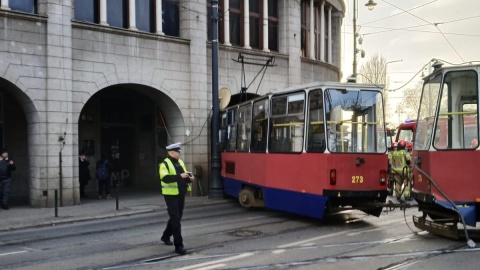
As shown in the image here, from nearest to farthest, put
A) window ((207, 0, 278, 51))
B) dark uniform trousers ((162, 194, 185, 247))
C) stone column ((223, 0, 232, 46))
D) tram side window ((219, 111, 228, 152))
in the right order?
dark uniform trousers ((162, 194, 185, 247)) → tram side window ((219, 111, 228, 152)) → stone column ((223, 0, 232, 46)) → window ((207, 0, 278, 51))

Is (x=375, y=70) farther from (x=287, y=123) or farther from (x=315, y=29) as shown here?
(x=287, y=123)

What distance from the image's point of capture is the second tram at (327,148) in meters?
10.8

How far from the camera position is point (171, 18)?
1902 cm

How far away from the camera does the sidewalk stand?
42.1 ft

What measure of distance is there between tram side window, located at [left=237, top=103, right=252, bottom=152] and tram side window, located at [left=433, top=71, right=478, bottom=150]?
19.2ft

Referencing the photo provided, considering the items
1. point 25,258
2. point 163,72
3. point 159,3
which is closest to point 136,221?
point 25,258

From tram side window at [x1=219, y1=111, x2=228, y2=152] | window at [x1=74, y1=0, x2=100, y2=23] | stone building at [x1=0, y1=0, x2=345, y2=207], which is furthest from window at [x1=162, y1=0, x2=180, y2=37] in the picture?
tram side window at [x1=219, y1=111, x2=228, y2=152]

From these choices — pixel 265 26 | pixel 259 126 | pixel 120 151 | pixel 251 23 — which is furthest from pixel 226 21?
pixel 259 126

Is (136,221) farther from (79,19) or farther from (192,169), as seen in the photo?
(79,19)

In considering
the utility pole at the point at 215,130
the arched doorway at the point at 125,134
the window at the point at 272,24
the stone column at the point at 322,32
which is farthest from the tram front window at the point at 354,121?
the stone column at the point at 322,32

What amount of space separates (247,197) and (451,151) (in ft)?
21.6

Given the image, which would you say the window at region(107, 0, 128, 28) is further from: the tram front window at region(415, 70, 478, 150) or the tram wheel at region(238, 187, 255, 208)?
the tram front window at region(415, 70, 478, 150)

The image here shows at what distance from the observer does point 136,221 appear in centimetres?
1298

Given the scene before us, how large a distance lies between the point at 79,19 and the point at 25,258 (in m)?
9.99
